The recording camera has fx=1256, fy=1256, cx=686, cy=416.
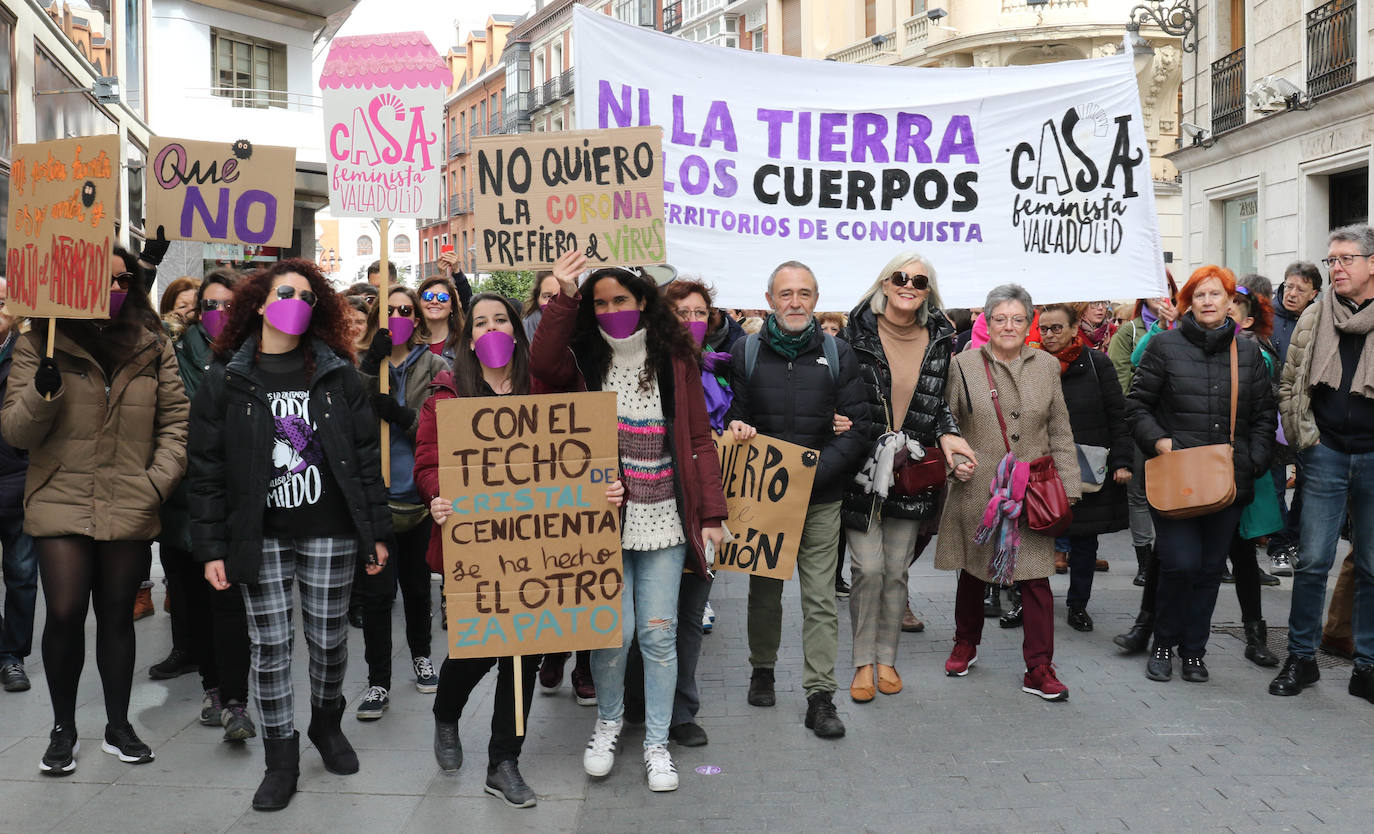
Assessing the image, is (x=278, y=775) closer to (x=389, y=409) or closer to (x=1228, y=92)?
(x=389, y=409)

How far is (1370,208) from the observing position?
14.4 meters

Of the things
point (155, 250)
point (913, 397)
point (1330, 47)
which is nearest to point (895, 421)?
point (913, 397)

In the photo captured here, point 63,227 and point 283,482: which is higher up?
point 63,227

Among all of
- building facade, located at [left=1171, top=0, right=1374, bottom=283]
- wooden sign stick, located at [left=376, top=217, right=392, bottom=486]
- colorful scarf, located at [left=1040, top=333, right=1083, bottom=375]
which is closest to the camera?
wooden sign stick, located at [left=376, top=217, right=392, bottom=486]

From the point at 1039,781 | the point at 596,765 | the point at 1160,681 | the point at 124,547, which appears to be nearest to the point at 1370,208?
the point at 1160,681

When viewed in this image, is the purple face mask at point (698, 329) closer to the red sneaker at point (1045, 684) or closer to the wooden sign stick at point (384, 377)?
the wooden sign stick at point (384, 377)

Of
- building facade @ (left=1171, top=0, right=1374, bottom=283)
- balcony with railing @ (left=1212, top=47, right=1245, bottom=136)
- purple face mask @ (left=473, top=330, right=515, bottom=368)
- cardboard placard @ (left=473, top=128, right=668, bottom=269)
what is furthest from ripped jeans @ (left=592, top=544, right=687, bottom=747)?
balcony with railing @ (left=1212, top=47, right=1245, bottom=136)

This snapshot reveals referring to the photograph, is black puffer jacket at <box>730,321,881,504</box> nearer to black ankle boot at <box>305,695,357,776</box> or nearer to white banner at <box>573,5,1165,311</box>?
white banner at <box>573,5,1165,311</box>

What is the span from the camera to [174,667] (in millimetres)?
6480

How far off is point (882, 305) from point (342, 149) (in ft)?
8.80

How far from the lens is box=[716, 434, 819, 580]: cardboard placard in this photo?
5602mm

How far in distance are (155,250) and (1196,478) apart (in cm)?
509

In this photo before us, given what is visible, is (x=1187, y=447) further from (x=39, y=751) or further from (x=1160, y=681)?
(x=39, y=751)

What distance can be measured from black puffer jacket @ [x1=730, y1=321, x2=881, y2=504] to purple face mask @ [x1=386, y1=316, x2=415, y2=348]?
1.73 meters
